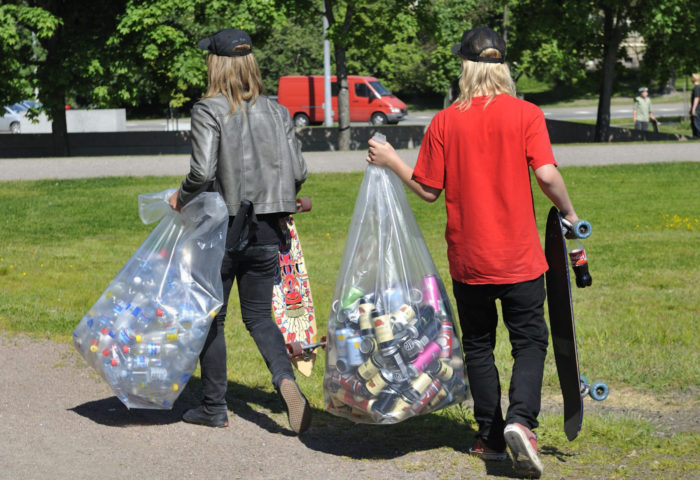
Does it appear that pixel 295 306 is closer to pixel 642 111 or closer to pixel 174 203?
pixel 174 203

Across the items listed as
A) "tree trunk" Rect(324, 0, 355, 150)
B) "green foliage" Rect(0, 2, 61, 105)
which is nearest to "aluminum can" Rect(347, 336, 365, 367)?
"green foliage" Rect(0, 2, 61, 105)

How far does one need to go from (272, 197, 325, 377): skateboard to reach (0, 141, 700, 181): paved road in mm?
13026

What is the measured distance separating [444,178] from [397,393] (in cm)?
87

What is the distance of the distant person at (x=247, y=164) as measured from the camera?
13.7 ft

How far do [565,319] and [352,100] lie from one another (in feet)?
122

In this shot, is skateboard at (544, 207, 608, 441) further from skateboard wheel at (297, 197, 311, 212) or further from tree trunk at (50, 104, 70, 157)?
tree trunk at (50, 104, 70, 157)

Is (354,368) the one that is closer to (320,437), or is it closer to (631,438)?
(320,437)

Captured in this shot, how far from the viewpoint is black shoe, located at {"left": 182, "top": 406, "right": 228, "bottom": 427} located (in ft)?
14.7

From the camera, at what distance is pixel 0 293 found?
7.74 meters

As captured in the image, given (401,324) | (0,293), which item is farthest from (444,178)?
(0,293)

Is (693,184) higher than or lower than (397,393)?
lower

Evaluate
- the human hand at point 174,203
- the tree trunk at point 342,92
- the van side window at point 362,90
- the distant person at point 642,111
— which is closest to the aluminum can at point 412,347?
the human hand at point 174,203

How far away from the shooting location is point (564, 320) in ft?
12.6

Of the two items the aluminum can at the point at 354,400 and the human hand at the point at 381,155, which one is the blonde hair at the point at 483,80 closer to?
the human hand at the point at 381,155
